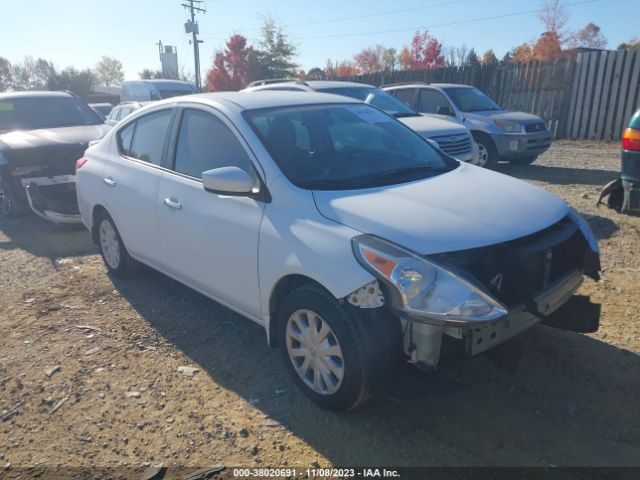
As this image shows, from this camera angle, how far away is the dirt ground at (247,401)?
2.77 m

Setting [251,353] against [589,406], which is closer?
[589,406]

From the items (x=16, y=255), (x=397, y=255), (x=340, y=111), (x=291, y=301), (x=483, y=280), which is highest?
(x=340, y=111)

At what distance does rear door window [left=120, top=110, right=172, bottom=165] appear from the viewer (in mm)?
4371

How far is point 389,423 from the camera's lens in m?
2.96

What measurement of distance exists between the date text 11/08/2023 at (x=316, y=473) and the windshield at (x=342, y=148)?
1612 millimetres

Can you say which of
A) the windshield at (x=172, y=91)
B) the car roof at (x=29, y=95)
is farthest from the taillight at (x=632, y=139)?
the windshield at (x=172, y=91)

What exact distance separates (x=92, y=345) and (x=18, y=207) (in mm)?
5145

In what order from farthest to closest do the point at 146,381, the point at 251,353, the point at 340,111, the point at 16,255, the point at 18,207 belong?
the point at 18,207 < the point at 16,255 < the point at 340,111 < the point at 251,353 < the point at 146,381

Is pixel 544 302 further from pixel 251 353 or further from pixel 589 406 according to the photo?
pixel 251 353

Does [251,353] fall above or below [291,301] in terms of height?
below

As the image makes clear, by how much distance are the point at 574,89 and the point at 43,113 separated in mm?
14187

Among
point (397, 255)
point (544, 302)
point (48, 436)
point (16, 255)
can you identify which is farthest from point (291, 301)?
point (16, 255)

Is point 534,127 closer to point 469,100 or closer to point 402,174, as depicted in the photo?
point 469,100

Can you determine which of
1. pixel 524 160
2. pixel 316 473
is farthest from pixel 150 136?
pixel 524 160
